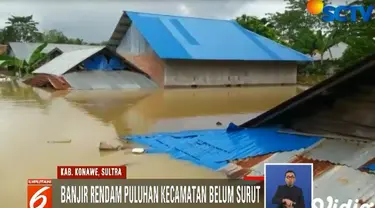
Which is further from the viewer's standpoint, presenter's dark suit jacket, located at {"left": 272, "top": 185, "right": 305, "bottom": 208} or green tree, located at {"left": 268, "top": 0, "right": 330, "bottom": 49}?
green tree, located at {"left": 268, "top": 0, "right": 330, "bottom": 49}

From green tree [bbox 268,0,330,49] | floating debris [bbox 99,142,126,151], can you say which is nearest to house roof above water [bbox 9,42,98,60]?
green tree [bbox 268,0,330,49]

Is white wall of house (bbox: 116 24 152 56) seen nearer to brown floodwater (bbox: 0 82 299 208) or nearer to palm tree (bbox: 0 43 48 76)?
palm tree (bbox: 0 43 48 76)

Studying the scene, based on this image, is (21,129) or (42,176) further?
(21,129)

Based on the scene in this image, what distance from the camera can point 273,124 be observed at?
459cm

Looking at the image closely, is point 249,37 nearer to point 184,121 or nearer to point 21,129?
point 184,121

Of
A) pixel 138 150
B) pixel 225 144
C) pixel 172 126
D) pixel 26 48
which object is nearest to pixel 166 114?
pixel 172 126

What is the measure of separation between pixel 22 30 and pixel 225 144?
35.0 m

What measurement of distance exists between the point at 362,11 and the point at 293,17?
78.7 feet

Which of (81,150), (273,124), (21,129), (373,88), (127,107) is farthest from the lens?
(127,107)

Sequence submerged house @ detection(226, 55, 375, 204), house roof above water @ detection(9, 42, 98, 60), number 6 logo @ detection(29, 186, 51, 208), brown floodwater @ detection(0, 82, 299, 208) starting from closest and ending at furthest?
number 6 logo @ detection(29, 186, 51, 208), submerged house @ detection(226, 55, 375, 204), brown floodwater @ detection(0, 82, 299, 208), house roof above water @ detection(9, 42, 98, 60)

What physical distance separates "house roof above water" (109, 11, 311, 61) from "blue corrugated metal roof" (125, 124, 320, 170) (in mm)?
11951

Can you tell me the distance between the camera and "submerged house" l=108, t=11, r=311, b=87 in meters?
18.1

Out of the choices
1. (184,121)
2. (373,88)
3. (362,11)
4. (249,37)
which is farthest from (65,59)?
(373,88)

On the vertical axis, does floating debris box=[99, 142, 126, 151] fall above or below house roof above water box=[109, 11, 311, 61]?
below
